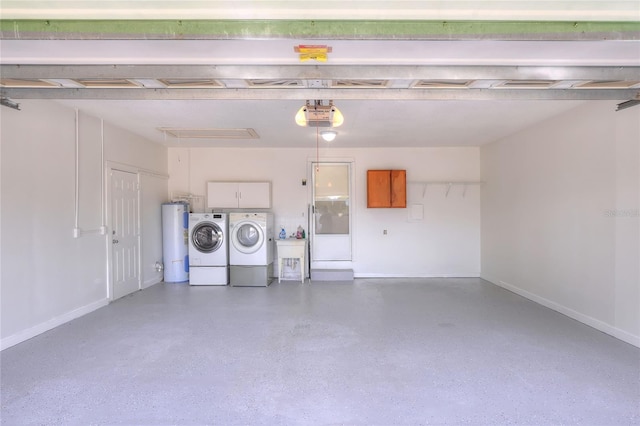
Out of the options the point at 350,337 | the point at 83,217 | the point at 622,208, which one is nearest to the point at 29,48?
the point at 83,217

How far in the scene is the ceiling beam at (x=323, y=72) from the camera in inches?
104

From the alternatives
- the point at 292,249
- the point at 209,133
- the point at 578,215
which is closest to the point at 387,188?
the point at 292,249

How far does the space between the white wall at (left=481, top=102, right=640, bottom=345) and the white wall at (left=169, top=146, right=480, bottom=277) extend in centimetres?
94

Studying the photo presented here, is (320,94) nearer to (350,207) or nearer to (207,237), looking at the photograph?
(350,207)

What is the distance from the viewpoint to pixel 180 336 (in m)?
3.57

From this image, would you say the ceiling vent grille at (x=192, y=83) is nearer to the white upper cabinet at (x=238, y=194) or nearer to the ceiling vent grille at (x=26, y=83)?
the ceiling vent grille at (x=26, y=83)

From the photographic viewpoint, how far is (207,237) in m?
6.11

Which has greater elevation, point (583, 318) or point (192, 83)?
point (192, 83)

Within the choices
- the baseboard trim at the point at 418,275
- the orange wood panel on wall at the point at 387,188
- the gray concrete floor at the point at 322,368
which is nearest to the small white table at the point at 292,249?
the baseboard trim at the point at 418,275

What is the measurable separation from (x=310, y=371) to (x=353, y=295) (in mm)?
2601

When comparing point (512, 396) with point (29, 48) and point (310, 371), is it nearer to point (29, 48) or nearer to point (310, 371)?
point (310, 371)

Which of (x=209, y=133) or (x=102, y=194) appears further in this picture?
(x=209, y=133)

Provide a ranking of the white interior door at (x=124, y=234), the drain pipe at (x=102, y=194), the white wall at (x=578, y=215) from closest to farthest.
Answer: the white wall at (x=578, y=215) → the drain pipe at (x=102, y=194) → the white interior door at (x=124, y=234)

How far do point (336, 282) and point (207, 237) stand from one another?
8.10 ft
